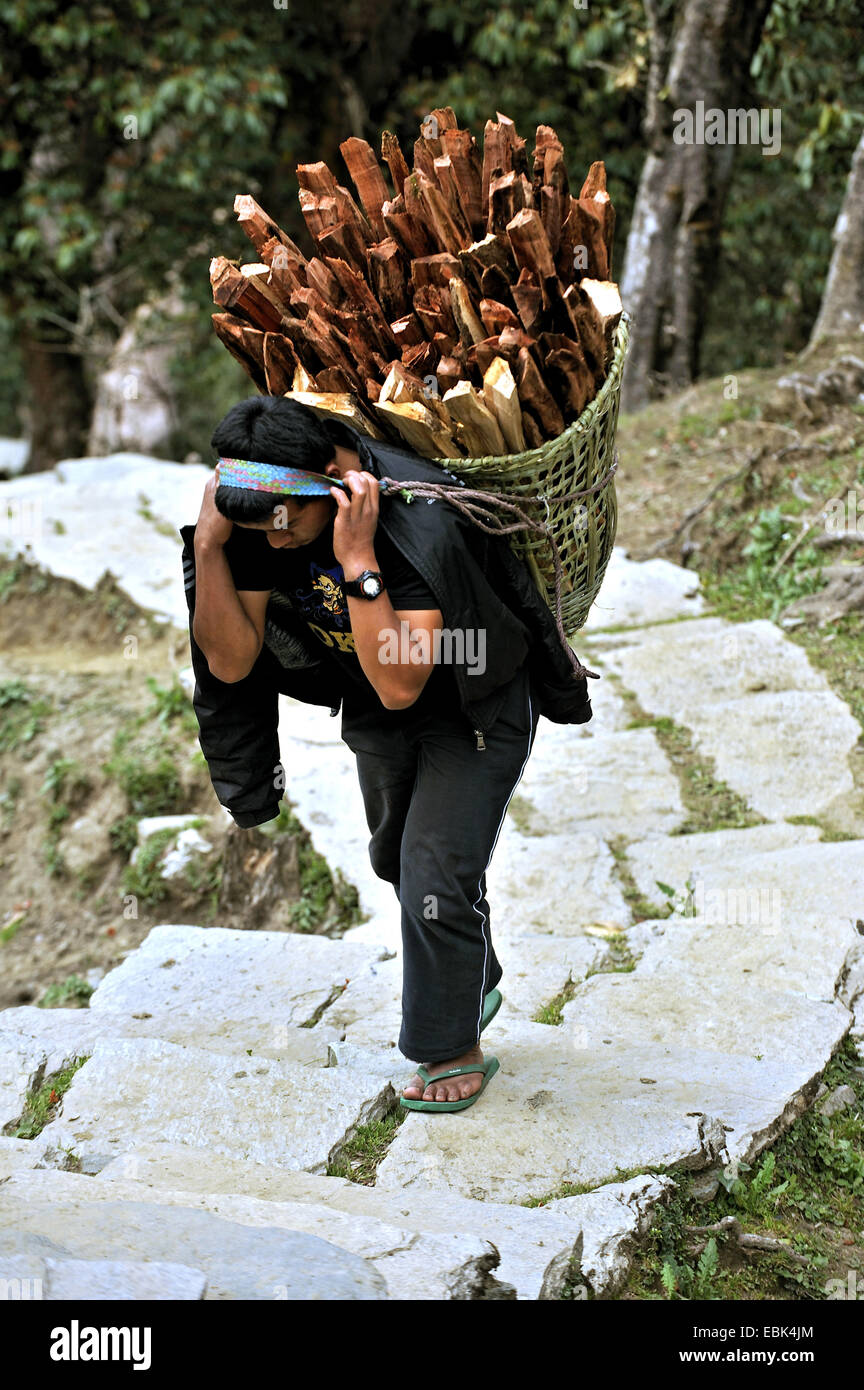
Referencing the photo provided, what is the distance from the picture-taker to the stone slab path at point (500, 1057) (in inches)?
81.1

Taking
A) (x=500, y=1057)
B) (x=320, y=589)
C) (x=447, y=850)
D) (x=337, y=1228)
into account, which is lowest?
(x=500, y=1057)

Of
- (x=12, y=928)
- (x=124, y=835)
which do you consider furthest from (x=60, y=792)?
(x=12, y=928)

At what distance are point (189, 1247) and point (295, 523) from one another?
1.32 meters

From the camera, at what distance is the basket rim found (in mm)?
2598

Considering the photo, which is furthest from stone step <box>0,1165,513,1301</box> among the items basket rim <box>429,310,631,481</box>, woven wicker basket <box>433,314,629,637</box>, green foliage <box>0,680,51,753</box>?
green foliage <box>0,680,51,753</box>

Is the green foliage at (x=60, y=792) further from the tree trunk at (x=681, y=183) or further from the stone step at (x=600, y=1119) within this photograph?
the tree trunk at (x=681, y=183)

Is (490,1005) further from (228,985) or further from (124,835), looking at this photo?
(124,835)

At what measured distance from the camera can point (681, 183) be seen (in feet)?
29.3

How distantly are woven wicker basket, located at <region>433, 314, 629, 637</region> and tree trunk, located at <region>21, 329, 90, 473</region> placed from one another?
1049 centimetres

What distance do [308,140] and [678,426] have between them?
5.89 m

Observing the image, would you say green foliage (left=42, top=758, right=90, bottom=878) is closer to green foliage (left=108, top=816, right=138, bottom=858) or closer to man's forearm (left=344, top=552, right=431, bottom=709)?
green foliage (left=108, top=816, right=138, bottom=858)

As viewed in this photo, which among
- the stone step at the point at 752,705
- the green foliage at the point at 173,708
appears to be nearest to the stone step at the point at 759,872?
the stone step at the point at 752,705

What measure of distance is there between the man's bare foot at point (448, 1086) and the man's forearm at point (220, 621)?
1.03 metres
